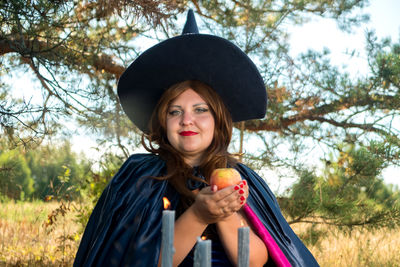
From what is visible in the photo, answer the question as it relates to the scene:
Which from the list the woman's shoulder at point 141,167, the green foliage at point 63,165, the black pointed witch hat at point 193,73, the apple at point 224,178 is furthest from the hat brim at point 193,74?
the green foliage at point 63,165

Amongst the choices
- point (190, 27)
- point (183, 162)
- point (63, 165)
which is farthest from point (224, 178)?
point (63, 165)

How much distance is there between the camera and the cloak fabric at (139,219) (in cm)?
186

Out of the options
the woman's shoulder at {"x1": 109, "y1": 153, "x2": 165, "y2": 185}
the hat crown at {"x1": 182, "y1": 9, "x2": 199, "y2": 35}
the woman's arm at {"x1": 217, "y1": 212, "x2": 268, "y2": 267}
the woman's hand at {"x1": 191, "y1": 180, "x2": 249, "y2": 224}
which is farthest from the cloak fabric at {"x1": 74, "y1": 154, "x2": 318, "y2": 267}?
the hat crown at {"x1": 182, "y1": 9, "x2": 199, "y2": 35}

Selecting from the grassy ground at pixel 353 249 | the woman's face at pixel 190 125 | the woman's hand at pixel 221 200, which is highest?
the woman's face at pixel 190 125

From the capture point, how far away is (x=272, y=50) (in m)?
4.38

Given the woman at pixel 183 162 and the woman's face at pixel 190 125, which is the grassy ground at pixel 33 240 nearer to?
the woman at pixel 183 162

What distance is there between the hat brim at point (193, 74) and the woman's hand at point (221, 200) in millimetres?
724

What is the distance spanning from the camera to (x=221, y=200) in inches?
65.1

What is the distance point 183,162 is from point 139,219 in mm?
355

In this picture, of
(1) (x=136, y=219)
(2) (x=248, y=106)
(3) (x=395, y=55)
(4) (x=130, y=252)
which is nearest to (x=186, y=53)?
(2) (x=248, y=106)

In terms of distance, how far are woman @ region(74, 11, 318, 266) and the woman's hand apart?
2.2 inches

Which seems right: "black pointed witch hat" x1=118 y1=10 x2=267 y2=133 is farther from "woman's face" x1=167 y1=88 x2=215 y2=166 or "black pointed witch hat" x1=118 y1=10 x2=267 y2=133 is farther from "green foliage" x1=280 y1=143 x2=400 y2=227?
"green foliage" x1=280 y1=143 x2=400 y2=227

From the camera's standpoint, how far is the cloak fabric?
1857 millimetres

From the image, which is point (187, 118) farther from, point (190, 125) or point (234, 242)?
point (234, 242)
